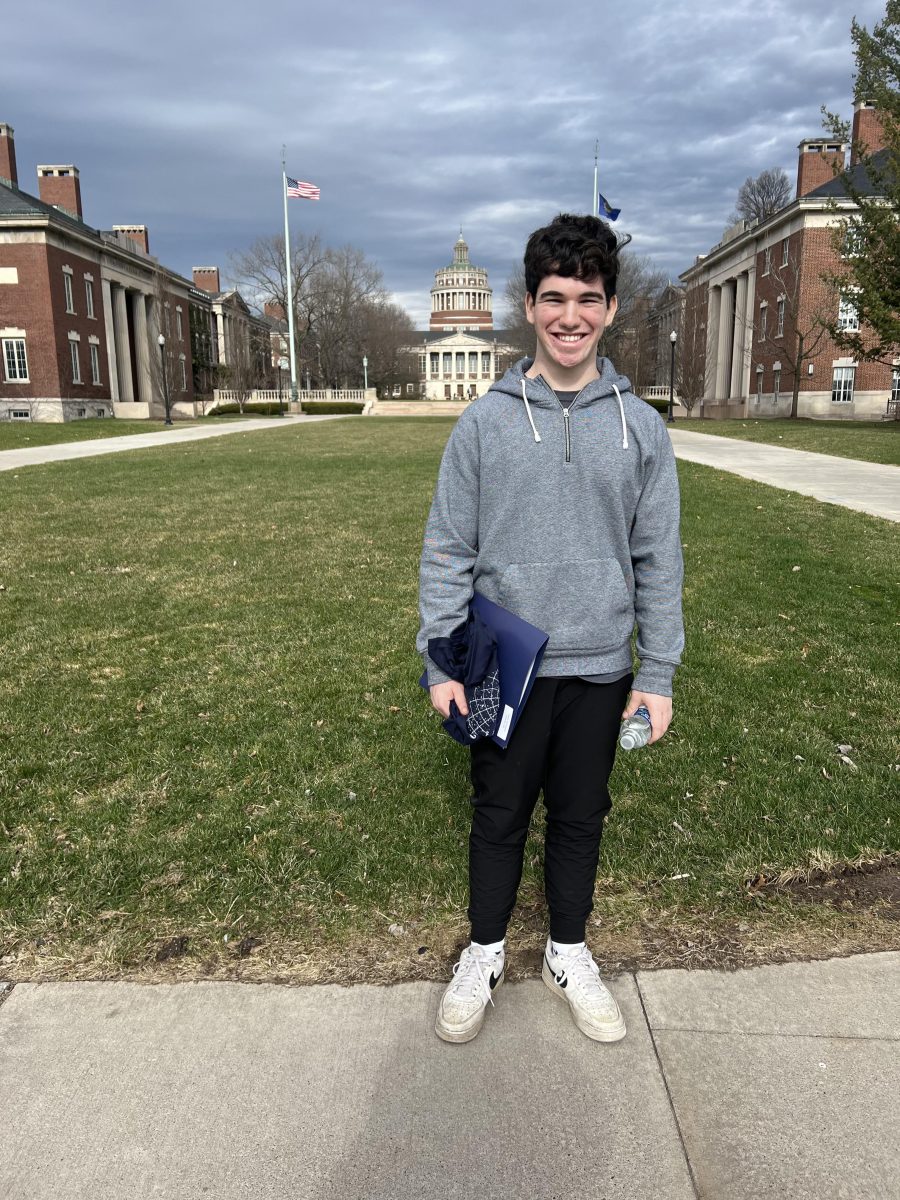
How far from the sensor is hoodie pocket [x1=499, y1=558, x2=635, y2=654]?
2109mm

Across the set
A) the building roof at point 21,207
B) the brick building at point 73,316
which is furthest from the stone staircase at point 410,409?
the building roof at point 21,207

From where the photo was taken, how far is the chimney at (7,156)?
46.0 m

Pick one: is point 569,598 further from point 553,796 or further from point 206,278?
point 206,278

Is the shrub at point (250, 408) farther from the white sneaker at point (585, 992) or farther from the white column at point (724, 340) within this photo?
the white sneaker at point (585, 992)

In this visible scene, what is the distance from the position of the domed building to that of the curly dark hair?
357 ft

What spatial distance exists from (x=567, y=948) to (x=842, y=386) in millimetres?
49950

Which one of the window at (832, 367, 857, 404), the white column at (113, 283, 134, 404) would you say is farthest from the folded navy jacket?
the white column at (113, 283, 134, 404)

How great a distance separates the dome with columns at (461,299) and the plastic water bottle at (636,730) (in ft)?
446

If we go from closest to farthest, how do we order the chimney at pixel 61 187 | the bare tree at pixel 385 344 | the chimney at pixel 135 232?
the chimney at pixel 61 187 → the chimney at pixel 135 232 → the bare tree at pixel 385 344

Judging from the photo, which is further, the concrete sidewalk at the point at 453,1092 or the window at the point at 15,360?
the window at the point at 15,360

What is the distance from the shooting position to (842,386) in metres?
45.3

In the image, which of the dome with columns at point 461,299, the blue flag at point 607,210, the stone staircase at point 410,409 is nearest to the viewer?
the blue flag at point 607,210

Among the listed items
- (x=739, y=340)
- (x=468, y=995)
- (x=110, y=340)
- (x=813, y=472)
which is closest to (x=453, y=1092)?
(x=468, y=995)

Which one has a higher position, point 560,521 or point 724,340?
point 724,340
